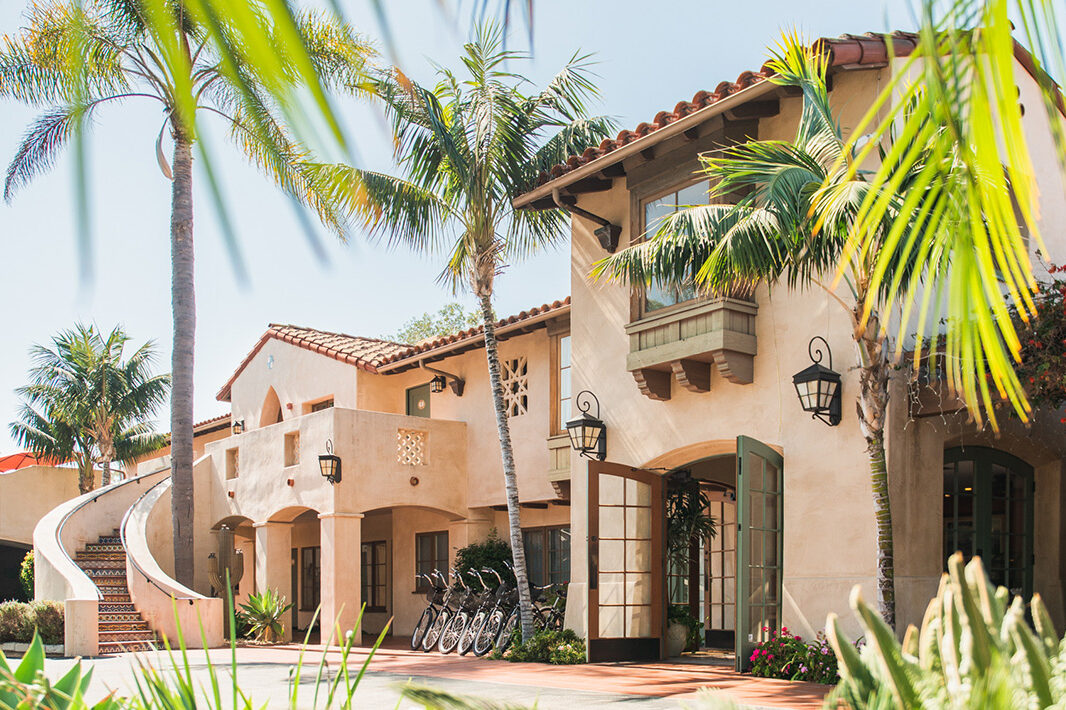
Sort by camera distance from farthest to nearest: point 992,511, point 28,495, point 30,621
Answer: point 28,495
point 30,621
point 992,511

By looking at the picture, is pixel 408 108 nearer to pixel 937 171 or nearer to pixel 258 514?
pixel 258 514

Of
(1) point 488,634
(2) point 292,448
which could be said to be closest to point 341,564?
(2) point 292,448

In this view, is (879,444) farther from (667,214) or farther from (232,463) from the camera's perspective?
(232,463)

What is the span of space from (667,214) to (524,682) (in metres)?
5.57

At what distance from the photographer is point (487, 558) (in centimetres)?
1767

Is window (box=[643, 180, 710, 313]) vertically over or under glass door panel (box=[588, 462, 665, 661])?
over

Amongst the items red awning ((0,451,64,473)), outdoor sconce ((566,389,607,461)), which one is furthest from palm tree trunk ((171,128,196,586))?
red awning ((0,451,64,473))

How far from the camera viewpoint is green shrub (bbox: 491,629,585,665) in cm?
1287

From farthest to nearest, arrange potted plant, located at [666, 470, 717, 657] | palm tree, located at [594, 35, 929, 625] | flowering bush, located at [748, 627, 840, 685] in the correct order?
potted plant, located at [666, 470, 717, 657] < flowering bush, located at [748, 627, 840, 685] < palm tree, located at [594, 35, 929, 625]

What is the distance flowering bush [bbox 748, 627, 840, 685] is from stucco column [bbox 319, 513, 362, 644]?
7.99m

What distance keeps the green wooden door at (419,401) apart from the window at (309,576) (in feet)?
14.7

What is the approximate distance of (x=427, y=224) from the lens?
14734 mm

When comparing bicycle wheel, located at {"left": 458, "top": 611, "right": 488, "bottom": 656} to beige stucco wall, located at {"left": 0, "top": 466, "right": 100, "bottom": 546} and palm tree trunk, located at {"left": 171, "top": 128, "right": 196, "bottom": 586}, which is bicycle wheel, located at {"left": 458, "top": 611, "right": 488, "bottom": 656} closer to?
palm tree trunk, located at {"left": 171, "top": 128, "right": 196, "bottom": 586}

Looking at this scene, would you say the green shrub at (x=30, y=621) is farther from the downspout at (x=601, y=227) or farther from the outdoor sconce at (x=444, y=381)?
the downspout at (x=601, y=227)
